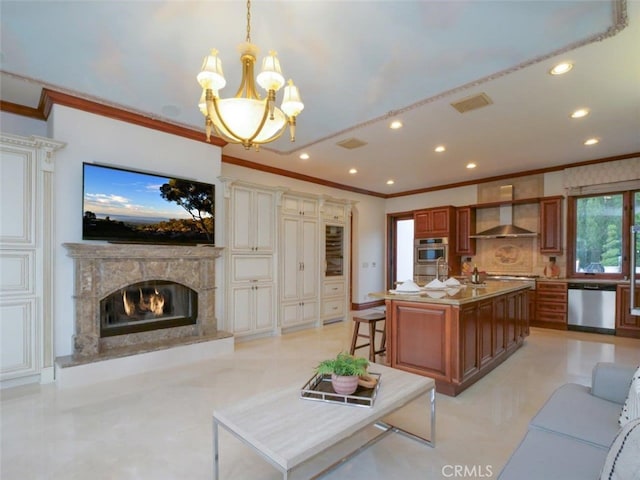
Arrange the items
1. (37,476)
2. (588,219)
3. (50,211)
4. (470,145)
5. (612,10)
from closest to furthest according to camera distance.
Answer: (37,476) → (612,10) → (50,211) → (470,145) → (588,219)

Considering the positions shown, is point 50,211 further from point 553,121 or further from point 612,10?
point 553,121

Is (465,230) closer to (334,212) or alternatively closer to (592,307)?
(592,307)

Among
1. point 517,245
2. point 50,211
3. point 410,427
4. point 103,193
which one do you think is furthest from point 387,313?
point 517,245

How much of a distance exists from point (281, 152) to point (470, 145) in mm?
2826

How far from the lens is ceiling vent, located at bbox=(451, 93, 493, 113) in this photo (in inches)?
128

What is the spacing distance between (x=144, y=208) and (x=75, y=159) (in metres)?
0.81

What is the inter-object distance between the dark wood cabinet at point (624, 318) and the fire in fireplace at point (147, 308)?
640cm

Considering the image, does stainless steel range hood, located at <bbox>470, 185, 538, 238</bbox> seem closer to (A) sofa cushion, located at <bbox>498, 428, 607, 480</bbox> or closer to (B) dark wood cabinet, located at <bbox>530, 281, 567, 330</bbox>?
(B) dark wood cabinet, located at <bbox>530, 281, 567, 330</bbox>

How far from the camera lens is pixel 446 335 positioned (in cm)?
296

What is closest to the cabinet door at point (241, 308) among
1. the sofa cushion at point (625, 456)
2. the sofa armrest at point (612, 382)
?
the sofa armrest at point (612, 382)

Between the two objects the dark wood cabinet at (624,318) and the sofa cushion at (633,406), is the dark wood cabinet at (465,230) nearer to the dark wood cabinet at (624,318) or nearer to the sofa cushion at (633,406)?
the dark wood cabinet at (624,318)

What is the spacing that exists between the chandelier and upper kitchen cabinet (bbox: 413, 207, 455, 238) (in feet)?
18.4

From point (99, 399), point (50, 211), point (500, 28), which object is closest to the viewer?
point (500, 28)

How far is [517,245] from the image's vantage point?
653cm
